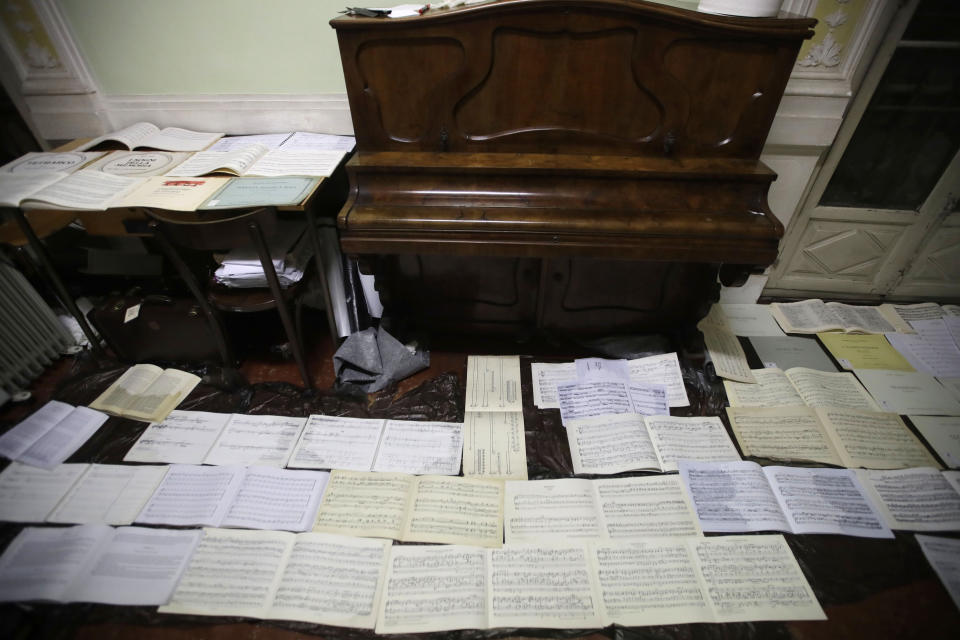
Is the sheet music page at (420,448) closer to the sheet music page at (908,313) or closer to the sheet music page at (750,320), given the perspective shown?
the sheet music page at (750,320)

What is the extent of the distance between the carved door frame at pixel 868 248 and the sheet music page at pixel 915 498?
1.34 meters

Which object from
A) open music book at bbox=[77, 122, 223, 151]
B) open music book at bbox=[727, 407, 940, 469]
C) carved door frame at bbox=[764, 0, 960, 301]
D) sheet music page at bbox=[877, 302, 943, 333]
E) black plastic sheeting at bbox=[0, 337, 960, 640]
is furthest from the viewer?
sheet music page at bbox=[877, 302, 943, 333]

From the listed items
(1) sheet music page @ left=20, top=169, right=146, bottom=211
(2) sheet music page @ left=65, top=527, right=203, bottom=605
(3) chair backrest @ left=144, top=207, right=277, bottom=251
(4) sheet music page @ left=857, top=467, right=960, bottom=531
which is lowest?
(4) sheet music page @ left=857, top=467, right=960, bottom=531

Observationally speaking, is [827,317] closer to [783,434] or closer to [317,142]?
[783,434]

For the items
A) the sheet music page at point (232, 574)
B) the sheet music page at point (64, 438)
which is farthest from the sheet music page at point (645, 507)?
the sheet music page at point (64, 438)

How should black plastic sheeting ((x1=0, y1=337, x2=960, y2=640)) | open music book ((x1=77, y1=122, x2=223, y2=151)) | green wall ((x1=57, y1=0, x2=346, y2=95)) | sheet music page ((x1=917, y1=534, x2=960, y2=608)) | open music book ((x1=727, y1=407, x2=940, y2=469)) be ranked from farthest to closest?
open music book ((x1=77, y1=122, x2=223, y2=151)) → green wall ((x1=57, y1=0, x2=346, y2=95)) → open music book ((x1=727, y1=407, x2=940, y2=469)) → sheet music page ((x1=917, y1=534, x2=960, y2=608)) → black plastic sheeting ((x1=0, y1=337, x2=960, y2=640))

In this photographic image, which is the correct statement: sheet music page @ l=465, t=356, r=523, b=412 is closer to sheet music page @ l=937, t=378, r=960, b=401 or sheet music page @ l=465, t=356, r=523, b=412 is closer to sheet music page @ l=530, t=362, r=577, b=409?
sheet music page @ l=530, t=362, r=577, b=409

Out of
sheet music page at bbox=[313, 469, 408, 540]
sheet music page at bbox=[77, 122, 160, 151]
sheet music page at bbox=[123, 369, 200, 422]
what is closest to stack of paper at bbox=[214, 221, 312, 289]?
sheet music page at bbox=[123, 369, 200, 422]

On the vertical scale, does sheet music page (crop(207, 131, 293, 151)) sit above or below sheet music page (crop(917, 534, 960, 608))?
above

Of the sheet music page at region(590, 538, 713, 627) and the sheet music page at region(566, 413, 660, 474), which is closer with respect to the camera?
the sheet music page at region(590, 538, 713, 627)

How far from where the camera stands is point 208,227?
1.54m

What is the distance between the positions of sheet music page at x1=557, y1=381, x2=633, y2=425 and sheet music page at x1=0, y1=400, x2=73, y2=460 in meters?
2.23

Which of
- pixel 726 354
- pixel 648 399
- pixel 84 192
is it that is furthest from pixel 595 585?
pixel 84 192

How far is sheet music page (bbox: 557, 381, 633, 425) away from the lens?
1.97 m
